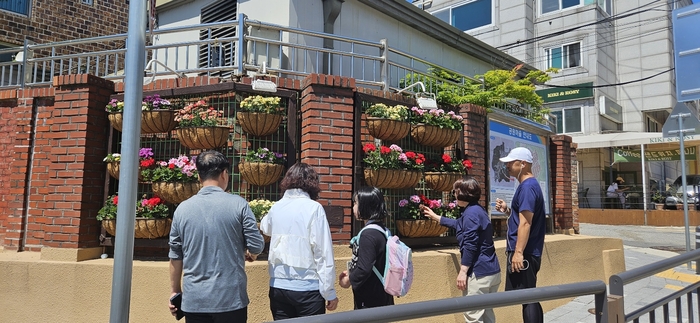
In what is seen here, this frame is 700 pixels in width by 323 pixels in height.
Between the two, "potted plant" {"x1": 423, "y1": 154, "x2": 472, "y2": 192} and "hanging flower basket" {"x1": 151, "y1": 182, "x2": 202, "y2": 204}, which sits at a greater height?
"potted plant" {"x1": 423, "y1": 154, "x2": 472, "y2": 192}

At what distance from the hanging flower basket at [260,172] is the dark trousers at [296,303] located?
2040mm

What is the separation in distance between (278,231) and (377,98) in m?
2.99

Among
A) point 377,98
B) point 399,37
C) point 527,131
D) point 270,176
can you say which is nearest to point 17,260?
point 270,176

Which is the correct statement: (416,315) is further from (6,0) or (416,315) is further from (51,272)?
(6,0)

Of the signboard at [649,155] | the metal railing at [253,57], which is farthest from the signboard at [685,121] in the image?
the signboard at [649,155]

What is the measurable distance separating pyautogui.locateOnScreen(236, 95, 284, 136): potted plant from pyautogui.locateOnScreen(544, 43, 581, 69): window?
22367mm

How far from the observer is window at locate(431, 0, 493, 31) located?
79.0 ft

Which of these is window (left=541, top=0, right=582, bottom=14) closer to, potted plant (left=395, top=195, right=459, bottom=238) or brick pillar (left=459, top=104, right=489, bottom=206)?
brick pillar (left=459, top=104, right=489, bottom=206)

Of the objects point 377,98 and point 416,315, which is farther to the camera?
point 377,98

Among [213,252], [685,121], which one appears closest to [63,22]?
[213,252]

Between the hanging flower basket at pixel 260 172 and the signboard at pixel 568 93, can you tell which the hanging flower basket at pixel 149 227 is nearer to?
the hanging flower basket at pixel 260 172

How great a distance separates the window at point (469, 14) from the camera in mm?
24078

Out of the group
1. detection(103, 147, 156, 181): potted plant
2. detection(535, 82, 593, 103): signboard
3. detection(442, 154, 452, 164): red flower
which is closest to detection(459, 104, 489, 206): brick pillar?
detection(442, 154, 452, 164): red flower

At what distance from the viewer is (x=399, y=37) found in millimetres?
9320
